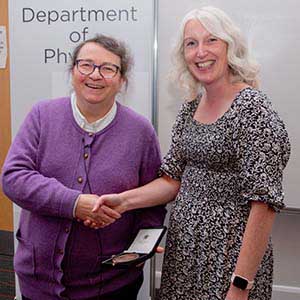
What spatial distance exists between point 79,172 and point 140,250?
1.07ft

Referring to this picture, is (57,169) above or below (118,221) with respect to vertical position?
above

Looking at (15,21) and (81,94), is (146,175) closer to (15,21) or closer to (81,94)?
(81,94)

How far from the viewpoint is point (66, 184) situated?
54.2 inches

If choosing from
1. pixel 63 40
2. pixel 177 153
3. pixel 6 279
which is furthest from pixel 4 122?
pixel 177 153

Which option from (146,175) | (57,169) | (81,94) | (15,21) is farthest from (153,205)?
(15,21)

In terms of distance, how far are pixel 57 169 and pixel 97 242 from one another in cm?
29

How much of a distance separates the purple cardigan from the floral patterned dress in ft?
0.61

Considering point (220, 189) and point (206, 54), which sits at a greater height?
point (206, 54)

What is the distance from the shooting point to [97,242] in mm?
1423

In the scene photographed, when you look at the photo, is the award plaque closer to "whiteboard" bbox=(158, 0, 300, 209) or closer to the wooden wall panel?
"whiteboard" bbox=(158, 0, 300, 209)

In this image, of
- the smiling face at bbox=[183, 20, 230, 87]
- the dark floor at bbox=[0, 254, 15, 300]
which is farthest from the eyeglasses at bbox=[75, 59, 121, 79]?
the dark floor at bbox=[0, 254, 15, 300]

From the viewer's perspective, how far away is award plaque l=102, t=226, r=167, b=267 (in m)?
1.27

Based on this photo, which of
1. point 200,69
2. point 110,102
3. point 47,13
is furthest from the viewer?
point 47,13

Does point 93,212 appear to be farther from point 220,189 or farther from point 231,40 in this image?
point 231,40
